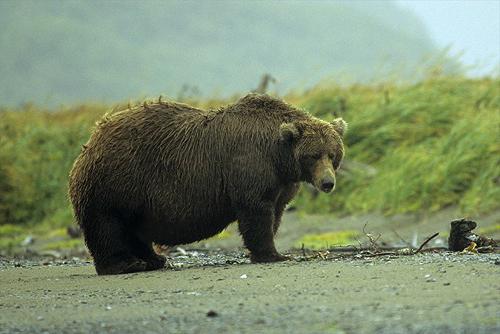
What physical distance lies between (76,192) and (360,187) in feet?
27.7

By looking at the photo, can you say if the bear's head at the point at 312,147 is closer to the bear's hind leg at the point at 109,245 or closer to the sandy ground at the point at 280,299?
the sandy ground at the point at 280,299

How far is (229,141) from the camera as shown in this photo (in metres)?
9.35

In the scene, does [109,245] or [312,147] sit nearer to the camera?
[312,147]

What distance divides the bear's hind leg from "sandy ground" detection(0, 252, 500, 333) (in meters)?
0.43

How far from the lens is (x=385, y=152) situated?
719 inches

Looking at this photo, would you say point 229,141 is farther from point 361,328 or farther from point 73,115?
point 73,115

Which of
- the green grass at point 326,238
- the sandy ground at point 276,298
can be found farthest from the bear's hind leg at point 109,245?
the green grass at point 326,238

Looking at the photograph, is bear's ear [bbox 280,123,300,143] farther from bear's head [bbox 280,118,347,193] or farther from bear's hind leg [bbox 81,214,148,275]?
bear's hind leg [bbox 81,214,148,275]

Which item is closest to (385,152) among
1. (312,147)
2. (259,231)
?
(312,147)

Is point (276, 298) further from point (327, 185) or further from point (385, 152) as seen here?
point (385, 152)

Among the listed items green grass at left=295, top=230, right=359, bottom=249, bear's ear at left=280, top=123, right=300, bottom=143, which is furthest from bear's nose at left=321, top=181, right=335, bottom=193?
green grass at left=295, top=230, right=359, bottom=249

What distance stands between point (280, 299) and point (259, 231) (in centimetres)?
267

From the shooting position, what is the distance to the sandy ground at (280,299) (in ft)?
18.2

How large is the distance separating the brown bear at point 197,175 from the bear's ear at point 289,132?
11mm
